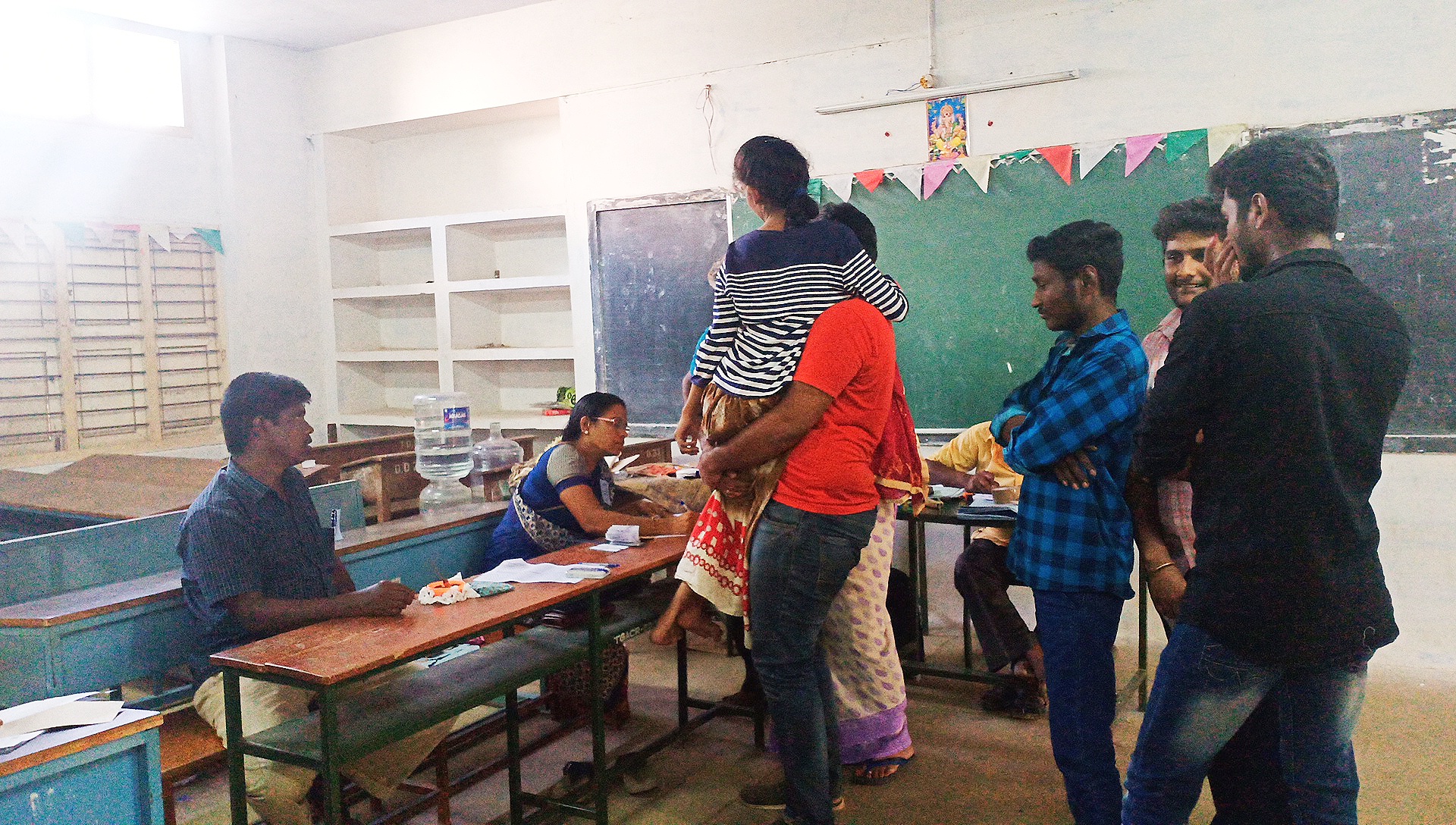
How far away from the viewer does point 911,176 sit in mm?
4539

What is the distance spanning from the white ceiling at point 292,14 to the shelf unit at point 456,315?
1120mm

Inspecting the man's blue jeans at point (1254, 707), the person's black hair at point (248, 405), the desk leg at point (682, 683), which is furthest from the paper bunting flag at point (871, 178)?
the man's blue jeans at point (1254, 707)

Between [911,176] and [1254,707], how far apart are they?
3408 millimetres

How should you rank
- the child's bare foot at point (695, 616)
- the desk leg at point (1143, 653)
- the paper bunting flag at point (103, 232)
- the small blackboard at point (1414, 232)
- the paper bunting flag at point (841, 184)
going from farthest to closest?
1. the paper bunting flag at point (103, 232)
2. the paper bunting flag at point (841, 184)
3. the small blackboard at point (1414, 232)
4. the desk leg at point (1143, 653)
5. the child's bare foot at point (695, 616)

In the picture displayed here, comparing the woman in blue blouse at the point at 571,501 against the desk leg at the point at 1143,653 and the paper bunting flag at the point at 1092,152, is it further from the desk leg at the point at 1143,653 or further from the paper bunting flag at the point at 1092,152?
the paper bunting flag at the point at 1092,152

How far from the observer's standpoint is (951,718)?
3398mm

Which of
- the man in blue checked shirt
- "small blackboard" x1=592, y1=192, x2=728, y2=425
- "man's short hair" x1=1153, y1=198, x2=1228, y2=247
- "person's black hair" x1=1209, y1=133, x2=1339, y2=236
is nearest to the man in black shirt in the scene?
"person's black hair" x1=1209, y1=133, x2=1339, y2=236

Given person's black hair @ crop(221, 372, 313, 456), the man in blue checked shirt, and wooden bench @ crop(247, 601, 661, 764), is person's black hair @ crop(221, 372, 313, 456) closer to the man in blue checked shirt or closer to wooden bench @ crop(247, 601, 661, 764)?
wooden bench @ crop(247, 601, 661, 764)

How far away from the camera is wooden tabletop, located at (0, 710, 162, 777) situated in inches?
58.3

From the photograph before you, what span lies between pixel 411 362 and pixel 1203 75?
16.2 feet

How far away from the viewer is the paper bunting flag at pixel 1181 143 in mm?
3988

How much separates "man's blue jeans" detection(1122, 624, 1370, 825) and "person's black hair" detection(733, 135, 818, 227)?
Answer: 1.17m

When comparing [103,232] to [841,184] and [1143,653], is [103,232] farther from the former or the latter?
[1143,653]

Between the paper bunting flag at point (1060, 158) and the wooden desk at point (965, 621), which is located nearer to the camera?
the wooden desk at point (965, 621)
